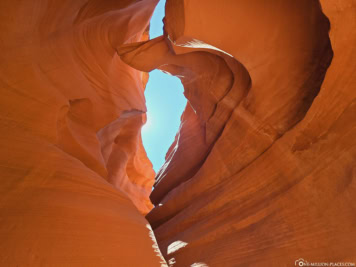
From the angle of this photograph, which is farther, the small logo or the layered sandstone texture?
the small logo

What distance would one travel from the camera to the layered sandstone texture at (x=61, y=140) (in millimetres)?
1903

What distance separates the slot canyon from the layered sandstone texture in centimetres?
2

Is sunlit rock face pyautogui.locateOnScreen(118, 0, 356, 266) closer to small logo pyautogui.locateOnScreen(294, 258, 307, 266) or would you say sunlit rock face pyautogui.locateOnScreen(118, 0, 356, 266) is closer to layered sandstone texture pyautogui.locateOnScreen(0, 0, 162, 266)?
small logo pyautogui.locateOnScreen(294, 258, 307, 266)

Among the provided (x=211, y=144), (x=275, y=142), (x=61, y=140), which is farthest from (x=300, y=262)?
(x=61, y=140)

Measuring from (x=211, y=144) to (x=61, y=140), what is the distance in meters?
2.86

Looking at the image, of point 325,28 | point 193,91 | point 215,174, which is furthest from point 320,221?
point 193,91

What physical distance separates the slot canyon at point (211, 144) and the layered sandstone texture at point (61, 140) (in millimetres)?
15

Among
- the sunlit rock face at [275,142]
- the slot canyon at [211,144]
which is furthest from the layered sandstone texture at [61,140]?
the sunlit rock face at [275,142]

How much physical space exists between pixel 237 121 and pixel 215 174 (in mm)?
993

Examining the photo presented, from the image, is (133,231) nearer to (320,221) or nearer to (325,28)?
(320,221)

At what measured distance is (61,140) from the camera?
362 cm

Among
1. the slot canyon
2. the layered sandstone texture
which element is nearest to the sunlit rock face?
the slot canyon

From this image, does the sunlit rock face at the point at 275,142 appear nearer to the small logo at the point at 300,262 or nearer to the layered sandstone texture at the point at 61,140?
the small logo at the point at 300,262

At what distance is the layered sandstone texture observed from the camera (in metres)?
1.90
